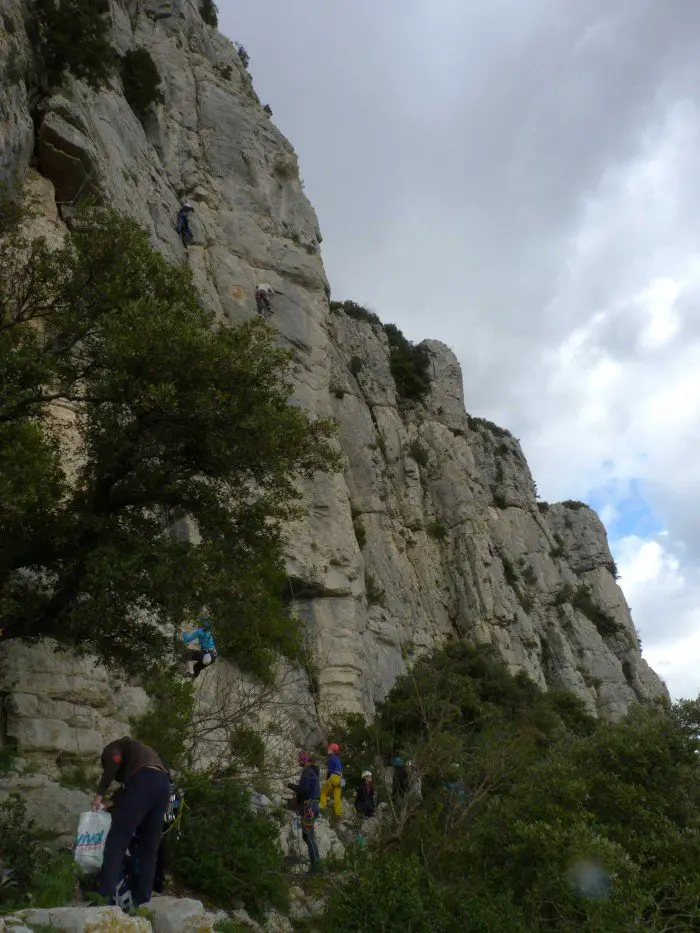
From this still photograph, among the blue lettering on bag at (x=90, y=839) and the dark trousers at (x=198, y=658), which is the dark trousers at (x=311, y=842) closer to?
the dark trousers at (x=198, y=658)

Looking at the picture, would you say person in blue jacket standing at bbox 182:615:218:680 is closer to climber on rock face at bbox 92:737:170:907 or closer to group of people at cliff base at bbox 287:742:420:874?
group of people at cliff base at bbox 287:742:420:874

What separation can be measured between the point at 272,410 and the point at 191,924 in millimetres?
6179

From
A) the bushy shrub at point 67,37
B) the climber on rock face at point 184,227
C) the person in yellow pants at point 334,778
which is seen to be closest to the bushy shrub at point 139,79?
the climber on rock face at point 184,227

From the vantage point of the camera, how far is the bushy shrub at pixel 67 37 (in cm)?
1817

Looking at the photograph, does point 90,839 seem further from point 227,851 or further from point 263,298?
point 263,298

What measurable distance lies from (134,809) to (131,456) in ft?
15.7

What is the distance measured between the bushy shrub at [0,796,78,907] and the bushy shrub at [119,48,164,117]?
27843mm

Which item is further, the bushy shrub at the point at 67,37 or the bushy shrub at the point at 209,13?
the bushy shrub at the point at 209,13

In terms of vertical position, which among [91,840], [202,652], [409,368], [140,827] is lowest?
[91,840]

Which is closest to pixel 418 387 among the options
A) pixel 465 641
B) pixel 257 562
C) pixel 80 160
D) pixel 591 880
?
pixel 465 641

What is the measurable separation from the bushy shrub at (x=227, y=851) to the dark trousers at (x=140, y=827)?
2.52 m

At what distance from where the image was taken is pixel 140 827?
20.4ft

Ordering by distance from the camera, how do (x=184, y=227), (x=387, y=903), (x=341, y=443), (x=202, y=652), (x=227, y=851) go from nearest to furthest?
(x=387, y=903) < (x=227, y=851) < (x=202, y=652) < (x=184, y=227) < (x=341, y=443)

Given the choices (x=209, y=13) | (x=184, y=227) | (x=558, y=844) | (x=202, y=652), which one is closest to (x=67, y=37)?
(x=184, y=227)
